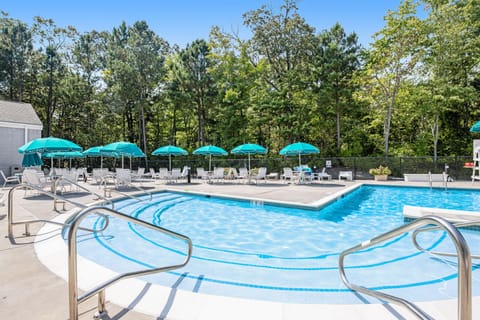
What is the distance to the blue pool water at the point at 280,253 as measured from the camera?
358cm

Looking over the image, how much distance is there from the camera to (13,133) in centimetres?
1652

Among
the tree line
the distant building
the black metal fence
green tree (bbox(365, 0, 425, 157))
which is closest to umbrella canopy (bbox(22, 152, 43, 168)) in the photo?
the distant building

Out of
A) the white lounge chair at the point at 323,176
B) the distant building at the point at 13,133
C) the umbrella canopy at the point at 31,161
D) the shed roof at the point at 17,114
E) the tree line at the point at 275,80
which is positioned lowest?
the white lounge chair at the point at 323,176

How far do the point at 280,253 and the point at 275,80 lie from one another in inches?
887

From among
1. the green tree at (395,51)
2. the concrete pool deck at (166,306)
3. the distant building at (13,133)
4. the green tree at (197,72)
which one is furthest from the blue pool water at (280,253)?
the green tree at (197,72)

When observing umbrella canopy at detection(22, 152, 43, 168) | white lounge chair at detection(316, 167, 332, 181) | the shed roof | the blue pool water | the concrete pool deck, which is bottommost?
the blue pool water

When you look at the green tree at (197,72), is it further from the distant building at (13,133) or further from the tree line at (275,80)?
the distant building at (13,133)

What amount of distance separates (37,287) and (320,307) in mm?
2893

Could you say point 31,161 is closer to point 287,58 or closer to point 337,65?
point 287,58

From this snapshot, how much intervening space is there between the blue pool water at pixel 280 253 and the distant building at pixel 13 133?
12.5 meters

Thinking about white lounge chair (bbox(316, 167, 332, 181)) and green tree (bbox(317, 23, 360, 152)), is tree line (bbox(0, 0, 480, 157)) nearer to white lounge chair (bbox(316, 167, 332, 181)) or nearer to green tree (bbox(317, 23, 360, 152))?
green tree (bbox(317, 23, 360, 152))

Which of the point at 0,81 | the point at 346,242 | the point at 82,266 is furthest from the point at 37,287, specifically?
the point at 0,81

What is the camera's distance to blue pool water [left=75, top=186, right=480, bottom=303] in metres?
3.58

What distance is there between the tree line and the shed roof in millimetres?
8384
